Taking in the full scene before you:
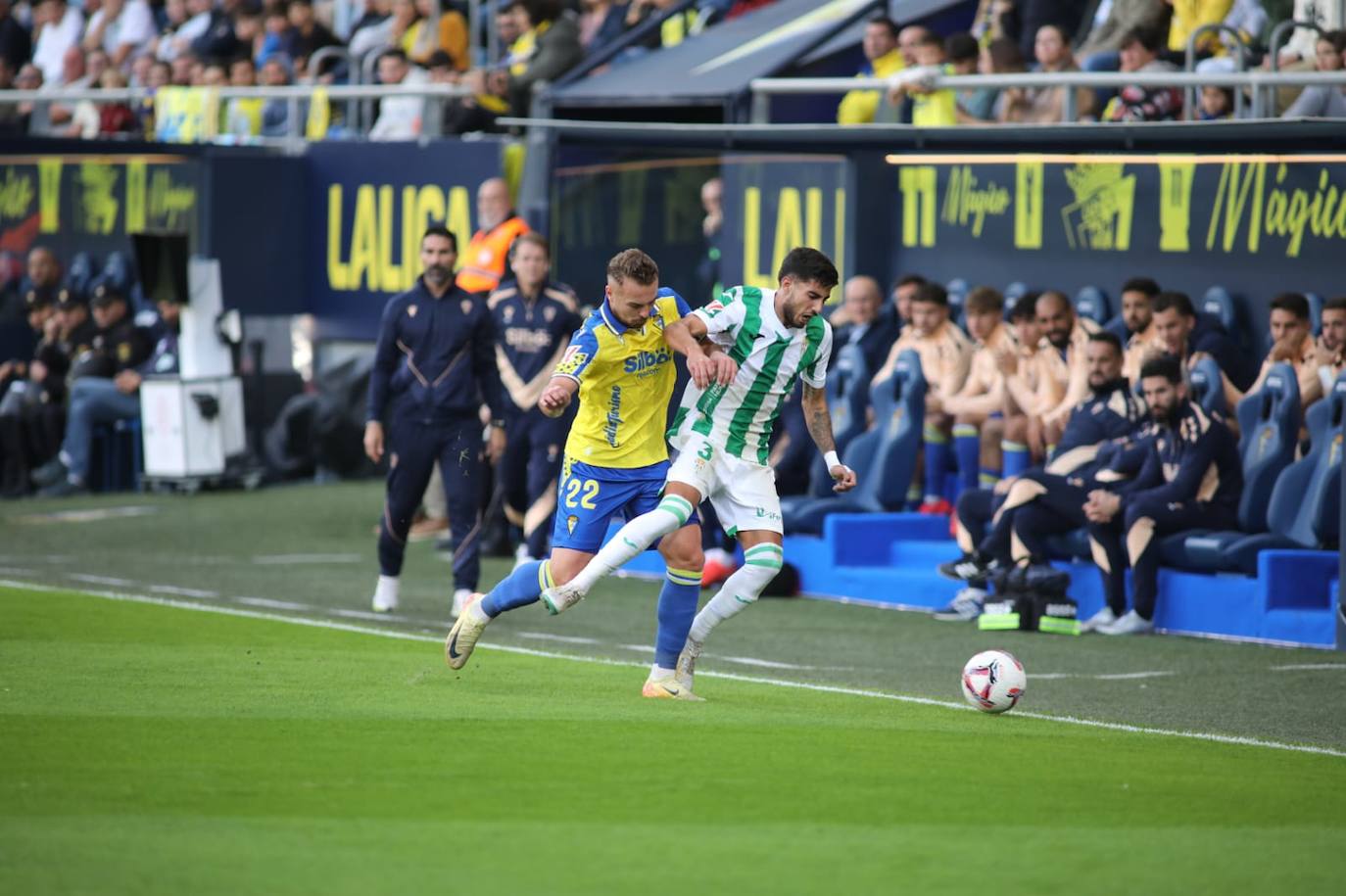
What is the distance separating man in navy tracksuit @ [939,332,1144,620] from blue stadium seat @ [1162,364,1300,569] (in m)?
0.67

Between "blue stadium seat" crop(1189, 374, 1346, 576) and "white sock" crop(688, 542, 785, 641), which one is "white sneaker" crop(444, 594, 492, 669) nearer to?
"white sock" crop(688, 542, 785, 641)

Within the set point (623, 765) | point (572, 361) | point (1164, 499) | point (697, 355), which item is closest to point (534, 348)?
point (1164, 499)

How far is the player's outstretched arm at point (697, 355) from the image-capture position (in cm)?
882

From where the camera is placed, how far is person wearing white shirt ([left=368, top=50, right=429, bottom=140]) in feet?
68.3

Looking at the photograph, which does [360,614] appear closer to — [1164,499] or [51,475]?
[1164,499]

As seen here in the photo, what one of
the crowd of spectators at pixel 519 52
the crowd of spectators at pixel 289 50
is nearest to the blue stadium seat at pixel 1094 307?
the crowd of spectators at pixel 519 52

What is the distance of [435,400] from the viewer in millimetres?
12820

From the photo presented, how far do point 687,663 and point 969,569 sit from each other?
4.62m

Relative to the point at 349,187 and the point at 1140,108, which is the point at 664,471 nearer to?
the point at 1140,108

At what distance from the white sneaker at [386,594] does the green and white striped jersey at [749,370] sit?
4.01 meters

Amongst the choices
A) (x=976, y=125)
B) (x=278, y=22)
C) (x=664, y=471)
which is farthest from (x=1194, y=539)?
(x=278, y=22)

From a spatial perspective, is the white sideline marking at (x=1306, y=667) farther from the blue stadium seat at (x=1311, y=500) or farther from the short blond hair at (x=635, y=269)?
the short blond hair at (x=635, y=269)

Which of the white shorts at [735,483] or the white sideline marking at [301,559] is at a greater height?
the white shorts at [735,483]

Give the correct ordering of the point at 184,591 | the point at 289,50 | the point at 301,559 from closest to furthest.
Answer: the point at 184,591 < the point at 301,559 < the point at 289,50
